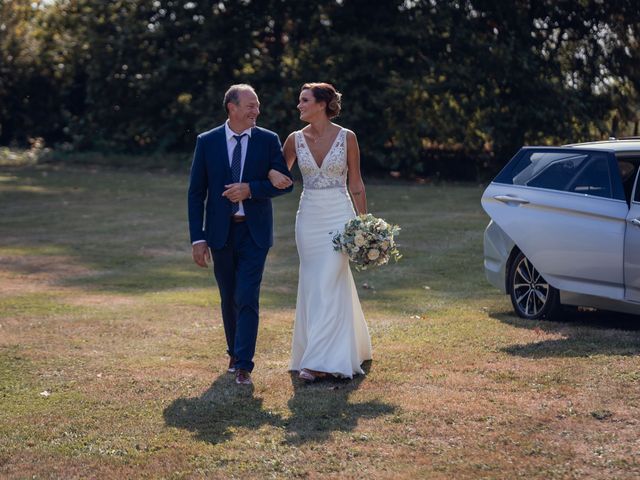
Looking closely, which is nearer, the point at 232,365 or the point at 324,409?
the point at 324,409

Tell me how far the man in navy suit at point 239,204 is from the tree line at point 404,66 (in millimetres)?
20004

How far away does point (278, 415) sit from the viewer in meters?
7.29

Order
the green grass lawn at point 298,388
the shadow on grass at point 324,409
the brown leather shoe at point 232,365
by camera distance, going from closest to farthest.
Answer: the green grass lawn at point 298,388 < the shadow on grass at point 324,409 < the brown leather shoe at point 232,365

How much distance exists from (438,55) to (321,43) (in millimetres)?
2891

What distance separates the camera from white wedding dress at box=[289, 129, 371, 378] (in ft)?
27.2

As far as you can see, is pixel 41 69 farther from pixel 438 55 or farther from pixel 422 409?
pixel 422 409

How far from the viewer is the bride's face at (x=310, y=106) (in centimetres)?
837

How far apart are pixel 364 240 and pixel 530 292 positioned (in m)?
2.90

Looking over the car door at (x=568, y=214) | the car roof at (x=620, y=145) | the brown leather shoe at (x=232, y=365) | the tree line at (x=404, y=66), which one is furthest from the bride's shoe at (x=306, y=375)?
the tree line at (x=404, y=66)

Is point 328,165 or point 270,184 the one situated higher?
point 328,165

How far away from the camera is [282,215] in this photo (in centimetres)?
2133

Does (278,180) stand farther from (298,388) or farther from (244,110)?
(298,388)

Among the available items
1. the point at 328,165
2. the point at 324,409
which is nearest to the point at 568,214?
the point at 328,165

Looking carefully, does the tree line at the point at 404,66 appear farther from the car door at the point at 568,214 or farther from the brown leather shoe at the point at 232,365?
the brown leather shoe at the point at 232,365
